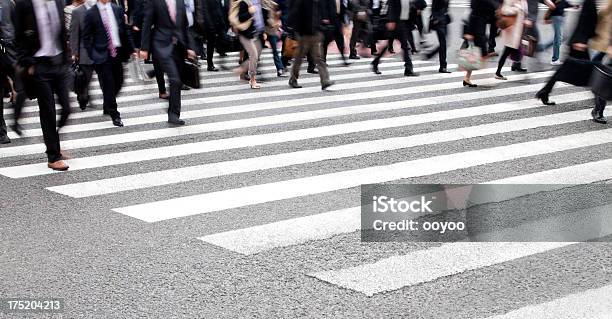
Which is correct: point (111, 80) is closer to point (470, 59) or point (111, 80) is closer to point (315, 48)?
point (315, 48)

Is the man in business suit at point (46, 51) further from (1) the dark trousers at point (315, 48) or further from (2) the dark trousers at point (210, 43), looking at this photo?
(2) the dark trousers at point (210, 43)

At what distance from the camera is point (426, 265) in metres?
6.16

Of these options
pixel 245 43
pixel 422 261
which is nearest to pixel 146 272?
pixel 422 261

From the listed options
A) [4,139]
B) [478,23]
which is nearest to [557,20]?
[478,23]

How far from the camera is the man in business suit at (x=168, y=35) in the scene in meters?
11.4

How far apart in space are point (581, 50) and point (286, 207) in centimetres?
397

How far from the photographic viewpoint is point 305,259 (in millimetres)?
6301

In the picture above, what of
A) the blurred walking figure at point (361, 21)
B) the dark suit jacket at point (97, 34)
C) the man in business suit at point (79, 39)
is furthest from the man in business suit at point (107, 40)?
the blurred walking figure at point (361, 21)

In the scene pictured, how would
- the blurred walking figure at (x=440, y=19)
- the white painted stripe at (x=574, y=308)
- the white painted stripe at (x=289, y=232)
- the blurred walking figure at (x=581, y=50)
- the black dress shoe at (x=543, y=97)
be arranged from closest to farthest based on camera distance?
the white painted stripe at (x=574, y=308) → the white painted stripe at (x=289, y=232) → the blurred walking figure at (x=581, y=50) → the black dress shoe at (x=543, y=97) → the blurred walking figure at (x=440, y=19)

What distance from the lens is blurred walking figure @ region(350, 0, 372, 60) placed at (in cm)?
1841

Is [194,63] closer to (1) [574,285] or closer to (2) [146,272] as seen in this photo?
(2) [146,272]

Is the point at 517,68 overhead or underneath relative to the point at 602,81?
underneath

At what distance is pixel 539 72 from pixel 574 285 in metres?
11.7

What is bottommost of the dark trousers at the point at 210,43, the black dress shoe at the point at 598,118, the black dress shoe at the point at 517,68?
the black dress shoe at the point at 517,68
